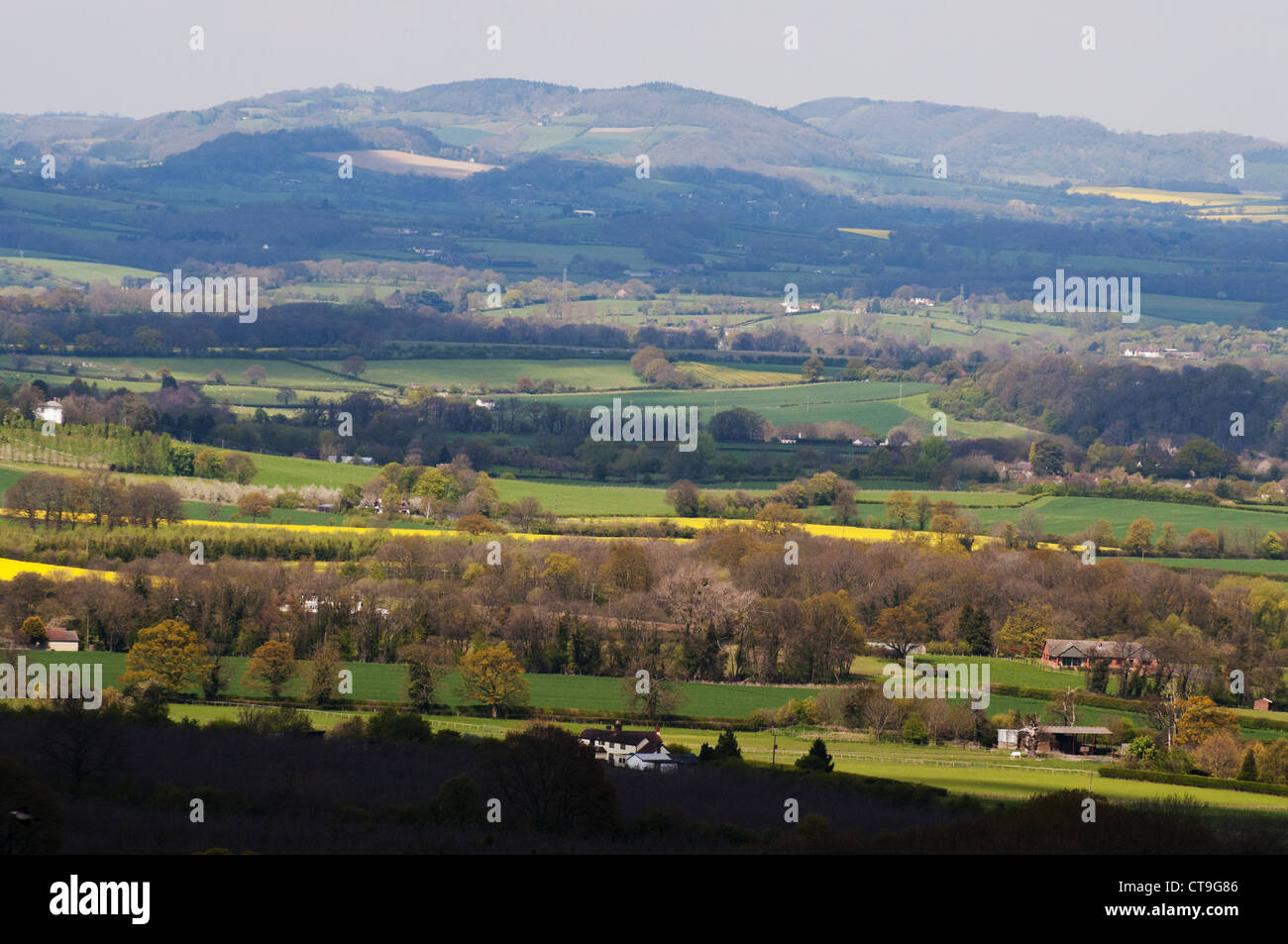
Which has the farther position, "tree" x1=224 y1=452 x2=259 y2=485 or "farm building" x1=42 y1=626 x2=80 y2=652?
"tree" x1=224 y1=452 x2=259 y2=485

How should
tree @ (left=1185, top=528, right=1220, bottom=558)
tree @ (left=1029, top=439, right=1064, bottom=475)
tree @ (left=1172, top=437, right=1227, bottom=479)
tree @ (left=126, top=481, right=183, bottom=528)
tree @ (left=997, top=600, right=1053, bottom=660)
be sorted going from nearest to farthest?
tree @ (left=997, top=600, right=1053, bottom=660)
tree @ (left=126, top=481, right=183, bottom=528)
tree @ (left=1185, top=528, right=1220, bottom=558)
tree @ (left=1029, top=439, right=1064, bottom=475)
tree @ (left=1172, top=437, right=1227, bottom=479)

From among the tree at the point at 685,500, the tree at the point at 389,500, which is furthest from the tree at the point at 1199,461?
the tree at the point at 389,500

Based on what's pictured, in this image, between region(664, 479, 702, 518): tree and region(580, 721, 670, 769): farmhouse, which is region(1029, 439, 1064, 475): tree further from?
region(580, 721, 670, 769): farmhouse

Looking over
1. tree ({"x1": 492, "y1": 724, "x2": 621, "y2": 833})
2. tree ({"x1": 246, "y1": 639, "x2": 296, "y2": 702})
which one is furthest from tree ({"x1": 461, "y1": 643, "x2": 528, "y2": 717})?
tree ({"x1": 492, "y1": 724, "x2": 621, "y2": 833})

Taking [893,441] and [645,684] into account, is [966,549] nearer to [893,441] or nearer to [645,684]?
[645,684]

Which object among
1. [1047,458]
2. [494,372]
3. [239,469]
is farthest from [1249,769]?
[494,372]
